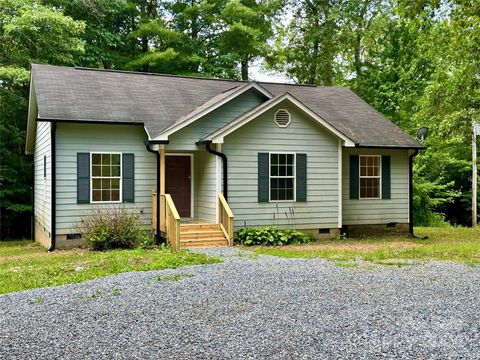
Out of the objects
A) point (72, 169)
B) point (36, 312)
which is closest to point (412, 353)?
point (36, 312)

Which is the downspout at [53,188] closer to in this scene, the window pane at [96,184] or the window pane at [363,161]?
the window pane at [96,184]

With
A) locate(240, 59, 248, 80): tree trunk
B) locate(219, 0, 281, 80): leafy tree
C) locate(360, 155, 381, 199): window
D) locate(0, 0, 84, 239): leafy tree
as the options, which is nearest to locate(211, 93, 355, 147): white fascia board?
locate(360, 155, 381, 199): window

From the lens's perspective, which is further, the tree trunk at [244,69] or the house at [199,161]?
the tree trunk at [244,69]

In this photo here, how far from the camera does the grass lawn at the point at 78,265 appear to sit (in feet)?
26.5

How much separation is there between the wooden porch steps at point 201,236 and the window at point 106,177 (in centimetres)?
215

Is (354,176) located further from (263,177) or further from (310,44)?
(310,44)

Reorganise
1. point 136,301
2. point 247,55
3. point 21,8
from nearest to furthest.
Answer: point 136,301 < point 21,8 < point 247,55

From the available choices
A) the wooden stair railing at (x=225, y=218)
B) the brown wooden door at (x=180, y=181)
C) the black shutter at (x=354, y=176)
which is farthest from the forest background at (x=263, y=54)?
the wooden stair railing at (x=225, y=218)

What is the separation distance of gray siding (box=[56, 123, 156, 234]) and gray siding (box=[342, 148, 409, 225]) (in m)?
5.81

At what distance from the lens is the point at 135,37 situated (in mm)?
24828

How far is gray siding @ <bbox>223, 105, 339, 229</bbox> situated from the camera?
13.4 m

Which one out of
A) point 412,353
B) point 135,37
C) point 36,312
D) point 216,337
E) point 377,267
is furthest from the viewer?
point 135,37

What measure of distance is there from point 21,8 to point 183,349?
1618 centimetres

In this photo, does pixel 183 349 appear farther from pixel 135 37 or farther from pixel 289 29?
pixel 289 29
